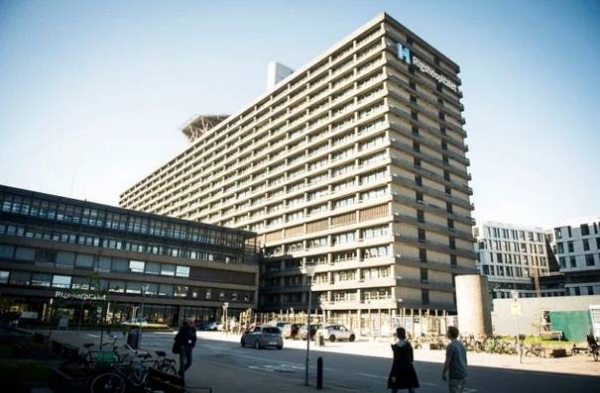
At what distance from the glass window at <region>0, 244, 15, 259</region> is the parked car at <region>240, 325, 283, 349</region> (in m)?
41.3

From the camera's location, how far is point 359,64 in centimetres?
6606

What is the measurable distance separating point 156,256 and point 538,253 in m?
99.6

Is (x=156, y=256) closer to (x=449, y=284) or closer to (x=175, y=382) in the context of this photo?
(x=449, y=284)

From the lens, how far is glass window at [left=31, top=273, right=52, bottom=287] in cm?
5440

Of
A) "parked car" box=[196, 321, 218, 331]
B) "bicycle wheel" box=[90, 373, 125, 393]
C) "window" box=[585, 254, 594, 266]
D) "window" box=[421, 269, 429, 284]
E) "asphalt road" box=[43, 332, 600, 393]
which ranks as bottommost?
"parked car" box=[196, 321, 218, 331]

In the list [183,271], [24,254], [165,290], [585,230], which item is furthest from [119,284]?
[585,230]

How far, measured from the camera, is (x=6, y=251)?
2116 inches

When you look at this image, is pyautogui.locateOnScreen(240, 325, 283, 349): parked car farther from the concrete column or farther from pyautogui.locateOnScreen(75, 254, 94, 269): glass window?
pyautogui.locateOnScreen(75, 254, 94, 269): glass window

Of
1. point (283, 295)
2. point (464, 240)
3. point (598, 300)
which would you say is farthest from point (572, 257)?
point (283, 295)

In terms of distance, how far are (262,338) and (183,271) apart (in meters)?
42.7

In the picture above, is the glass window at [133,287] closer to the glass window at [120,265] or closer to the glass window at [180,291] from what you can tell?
the glass window at [120,265]

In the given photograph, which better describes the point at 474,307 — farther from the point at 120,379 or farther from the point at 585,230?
the point at 585,230

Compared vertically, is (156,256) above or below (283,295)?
above

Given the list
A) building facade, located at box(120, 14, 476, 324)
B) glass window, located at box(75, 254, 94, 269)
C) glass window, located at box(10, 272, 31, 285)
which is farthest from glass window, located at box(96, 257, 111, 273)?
building facade, located at box(120, 14, 476, 324)
